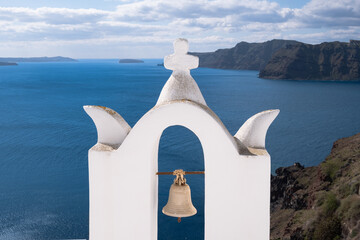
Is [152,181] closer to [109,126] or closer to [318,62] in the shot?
[109,126]

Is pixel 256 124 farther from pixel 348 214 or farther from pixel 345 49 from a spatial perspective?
Result: pixel 345 49

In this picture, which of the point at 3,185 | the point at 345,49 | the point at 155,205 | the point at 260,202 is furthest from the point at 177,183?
the point at 345,49

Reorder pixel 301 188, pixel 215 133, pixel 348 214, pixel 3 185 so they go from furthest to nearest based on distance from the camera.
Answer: pixel 3 185 < pixel 301 188 < pixel 348 214 < pixel 215 133

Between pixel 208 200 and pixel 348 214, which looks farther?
pixel 348 214

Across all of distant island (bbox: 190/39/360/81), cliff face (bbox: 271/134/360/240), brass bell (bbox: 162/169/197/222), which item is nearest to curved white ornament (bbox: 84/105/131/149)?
brass bell (bbox: 162/169/197/222)

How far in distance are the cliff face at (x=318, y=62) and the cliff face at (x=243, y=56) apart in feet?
77.9

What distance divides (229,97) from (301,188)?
42.3 metres

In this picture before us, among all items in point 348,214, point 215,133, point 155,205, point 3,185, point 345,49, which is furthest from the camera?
point 345,49

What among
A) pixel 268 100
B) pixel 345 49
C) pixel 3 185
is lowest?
pixel 3 185

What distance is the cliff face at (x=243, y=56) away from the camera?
14000 centimetres

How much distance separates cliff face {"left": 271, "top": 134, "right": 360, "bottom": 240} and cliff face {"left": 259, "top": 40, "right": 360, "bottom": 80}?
78.0 metres

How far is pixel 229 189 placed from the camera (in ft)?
12.1

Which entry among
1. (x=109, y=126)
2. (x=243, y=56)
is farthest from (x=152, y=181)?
(x=243, y=56)

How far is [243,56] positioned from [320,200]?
125106 millimetres
